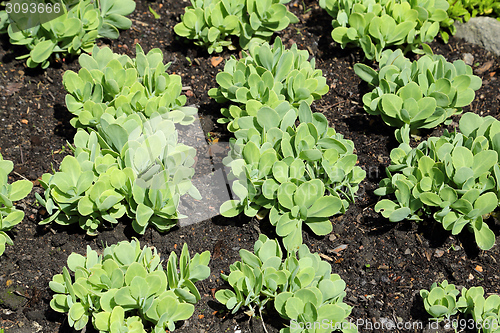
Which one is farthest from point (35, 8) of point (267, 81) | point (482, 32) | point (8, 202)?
point (482, 32)

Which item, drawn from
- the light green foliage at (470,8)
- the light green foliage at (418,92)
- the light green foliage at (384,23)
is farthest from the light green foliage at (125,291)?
the light green foliage at (470,8)

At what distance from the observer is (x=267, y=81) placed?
2457 millimetres

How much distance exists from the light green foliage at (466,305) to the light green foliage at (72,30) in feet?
8.02

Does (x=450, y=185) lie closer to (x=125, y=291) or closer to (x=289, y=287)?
(x=289, y=287)

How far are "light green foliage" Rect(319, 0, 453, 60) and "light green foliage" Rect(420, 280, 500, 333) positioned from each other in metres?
1.52

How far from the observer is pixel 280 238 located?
7.56 ft

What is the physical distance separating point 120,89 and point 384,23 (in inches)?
65.8

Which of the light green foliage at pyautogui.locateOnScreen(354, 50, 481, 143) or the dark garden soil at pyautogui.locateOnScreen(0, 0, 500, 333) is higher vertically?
the light green foliage at pyautogui.locateOnScreen(354, 50, 481, 143)

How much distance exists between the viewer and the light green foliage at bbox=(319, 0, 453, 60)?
2.80 metres

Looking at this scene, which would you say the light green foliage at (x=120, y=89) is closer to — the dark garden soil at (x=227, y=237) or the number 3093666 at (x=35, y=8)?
the dark garden soil at (x=227, y=237)

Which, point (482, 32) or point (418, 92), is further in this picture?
point (482, 32)

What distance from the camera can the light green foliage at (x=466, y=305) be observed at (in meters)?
1.86
